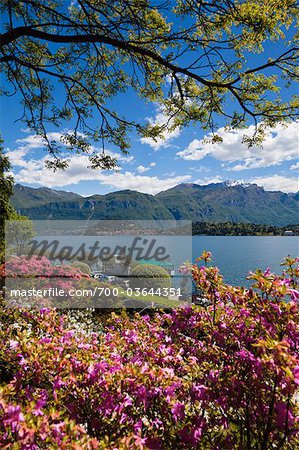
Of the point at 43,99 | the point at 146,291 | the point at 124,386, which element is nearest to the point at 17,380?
the point at 124,386

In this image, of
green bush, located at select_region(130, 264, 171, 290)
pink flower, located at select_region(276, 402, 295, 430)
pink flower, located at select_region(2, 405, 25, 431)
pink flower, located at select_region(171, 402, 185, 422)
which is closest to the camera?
pink flower, located at select_region(2, 405, 25, 431)

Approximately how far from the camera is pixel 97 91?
6.41 meters

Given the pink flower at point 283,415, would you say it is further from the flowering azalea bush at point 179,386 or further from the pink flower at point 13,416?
the pink flower at point 13,416

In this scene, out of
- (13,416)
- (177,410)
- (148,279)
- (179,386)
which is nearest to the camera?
(13,416)

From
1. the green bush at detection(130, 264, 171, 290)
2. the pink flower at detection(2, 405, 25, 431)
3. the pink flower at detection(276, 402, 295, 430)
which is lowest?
the green bush at detection(130, 264, 171, 290)

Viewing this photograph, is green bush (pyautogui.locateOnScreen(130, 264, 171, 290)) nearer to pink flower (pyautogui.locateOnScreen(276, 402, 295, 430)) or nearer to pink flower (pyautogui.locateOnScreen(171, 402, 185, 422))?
pink flower (pyautogui.locateOnScreen(171, 402, 185, 422))

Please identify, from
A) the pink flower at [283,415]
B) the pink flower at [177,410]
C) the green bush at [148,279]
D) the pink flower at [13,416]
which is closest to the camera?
the pink flower at [13,416]

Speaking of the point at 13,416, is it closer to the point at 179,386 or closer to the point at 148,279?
the point at 179,386

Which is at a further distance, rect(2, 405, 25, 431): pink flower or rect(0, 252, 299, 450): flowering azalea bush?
A: rect(0, 252, 299, 450): flowering azalea bush

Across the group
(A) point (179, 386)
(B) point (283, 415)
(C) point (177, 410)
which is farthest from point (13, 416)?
(B) point (283, 415)

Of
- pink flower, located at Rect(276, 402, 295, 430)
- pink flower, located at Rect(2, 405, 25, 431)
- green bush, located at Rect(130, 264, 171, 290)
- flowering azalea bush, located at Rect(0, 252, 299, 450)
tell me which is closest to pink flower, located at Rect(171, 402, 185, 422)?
flowering azalea bush, located at Rect(0, 252, 299, 450)

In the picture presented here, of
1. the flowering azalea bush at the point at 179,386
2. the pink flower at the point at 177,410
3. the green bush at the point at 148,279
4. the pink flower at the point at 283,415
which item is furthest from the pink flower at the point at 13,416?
the green bush at the point at 148,279

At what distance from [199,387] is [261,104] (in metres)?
4.56

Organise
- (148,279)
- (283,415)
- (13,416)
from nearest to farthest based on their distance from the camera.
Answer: (13,416) → (283,415) → (148,279)
